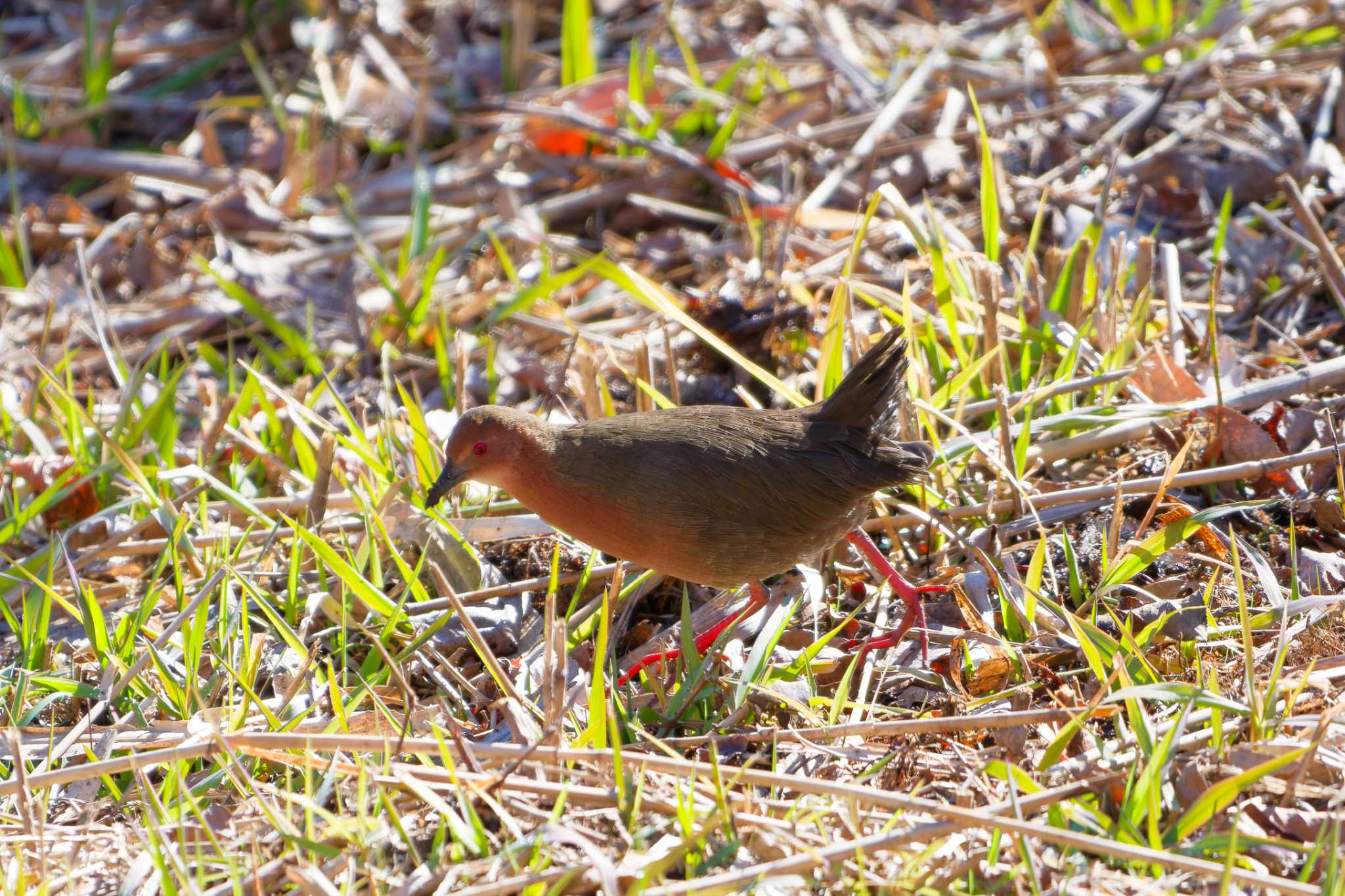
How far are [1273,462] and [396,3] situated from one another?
5.38 m

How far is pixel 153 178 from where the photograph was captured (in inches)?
254

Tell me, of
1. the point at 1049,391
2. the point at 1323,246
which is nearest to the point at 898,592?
the point at 1049,391

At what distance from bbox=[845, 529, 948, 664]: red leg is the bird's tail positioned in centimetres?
35

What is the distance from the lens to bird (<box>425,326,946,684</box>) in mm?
3717

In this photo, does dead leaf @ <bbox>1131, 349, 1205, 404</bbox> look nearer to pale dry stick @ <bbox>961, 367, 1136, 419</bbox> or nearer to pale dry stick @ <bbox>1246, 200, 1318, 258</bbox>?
pale dry stick @ <bbox>961, 367, 1136, 419</bbox>

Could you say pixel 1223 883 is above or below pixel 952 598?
above

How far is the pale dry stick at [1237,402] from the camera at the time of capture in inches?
163

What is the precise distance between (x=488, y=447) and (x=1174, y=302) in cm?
247

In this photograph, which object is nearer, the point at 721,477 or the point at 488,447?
the point at 721,477

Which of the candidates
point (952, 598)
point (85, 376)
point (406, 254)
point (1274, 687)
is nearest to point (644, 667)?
point (952, 598)

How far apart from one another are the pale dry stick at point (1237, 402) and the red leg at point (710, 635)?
1019mm

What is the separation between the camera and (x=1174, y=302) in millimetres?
4512

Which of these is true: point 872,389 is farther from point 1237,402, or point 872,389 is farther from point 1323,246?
point 1323,246

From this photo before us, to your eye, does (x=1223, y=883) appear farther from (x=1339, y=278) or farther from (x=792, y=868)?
(x=1339, y=278)
